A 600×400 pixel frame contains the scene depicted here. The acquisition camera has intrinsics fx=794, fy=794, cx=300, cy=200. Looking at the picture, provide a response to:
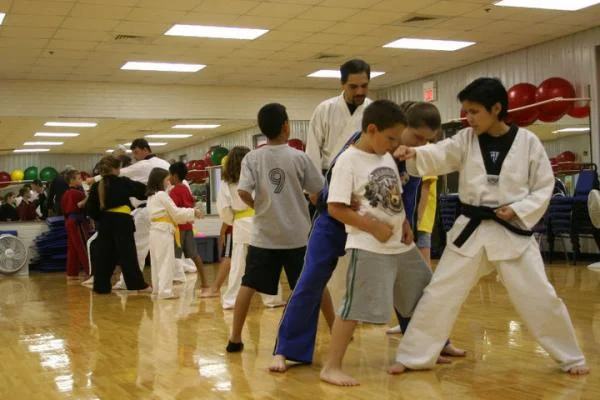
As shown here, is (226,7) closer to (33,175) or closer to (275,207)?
(275,207)

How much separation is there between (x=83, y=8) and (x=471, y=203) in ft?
22.9

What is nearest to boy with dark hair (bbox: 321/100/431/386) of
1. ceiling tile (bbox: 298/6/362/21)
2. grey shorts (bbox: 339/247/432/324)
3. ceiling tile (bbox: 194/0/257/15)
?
grey shorts (bbox: 339/247/432/324)

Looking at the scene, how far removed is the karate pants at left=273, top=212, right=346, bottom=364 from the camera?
4.01m

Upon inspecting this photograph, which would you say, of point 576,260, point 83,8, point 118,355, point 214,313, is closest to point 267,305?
point 214,313

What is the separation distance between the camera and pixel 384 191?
3709 millimetres

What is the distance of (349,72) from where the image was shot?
431cm

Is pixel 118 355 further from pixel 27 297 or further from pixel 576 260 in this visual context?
pixel 576 260

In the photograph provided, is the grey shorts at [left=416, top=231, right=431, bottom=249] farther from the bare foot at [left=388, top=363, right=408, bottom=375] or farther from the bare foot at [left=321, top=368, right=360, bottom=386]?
the bare foot at [left=321, top=368, right=360, bottom=386]

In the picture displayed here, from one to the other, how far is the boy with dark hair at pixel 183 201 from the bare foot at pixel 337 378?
500 cm

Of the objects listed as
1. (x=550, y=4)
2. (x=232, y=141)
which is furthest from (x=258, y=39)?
(x=232, y=141)

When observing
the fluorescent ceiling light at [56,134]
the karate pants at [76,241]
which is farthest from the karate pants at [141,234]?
the fluorescent ceiling light at [56,134]

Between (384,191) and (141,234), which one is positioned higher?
(384,191)

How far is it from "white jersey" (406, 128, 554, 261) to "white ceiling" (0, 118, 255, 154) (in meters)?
12.2

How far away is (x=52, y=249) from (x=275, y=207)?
9.23m
